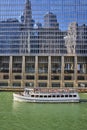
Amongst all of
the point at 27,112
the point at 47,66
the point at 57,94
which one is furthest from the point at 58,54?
the point at 27,112

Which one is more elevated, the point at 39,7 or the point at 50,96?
the point at 39,7

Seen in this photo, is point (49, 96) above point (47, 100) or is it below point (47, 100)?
above

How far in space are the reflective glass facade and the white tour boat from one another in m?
57.4

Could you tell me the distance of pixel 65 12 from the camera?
163m

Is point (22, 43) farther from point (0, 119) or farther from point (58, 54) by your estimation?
point (0, 119)

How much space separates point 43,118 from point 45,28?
9472cm

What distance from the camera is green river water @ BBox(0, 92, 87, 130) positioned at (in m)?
62.6

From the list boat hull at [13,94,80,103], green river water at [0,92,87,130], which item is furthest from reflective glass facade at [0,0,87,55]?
green river water at [0,92,87,130]

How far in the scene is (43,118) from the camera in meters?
71.7

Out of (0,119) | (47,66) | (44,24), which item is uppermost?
(44,24)

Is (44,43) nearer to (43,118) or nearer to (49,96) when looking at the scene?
(49,96)

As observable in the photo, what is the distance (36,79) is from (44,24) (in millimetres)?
22934

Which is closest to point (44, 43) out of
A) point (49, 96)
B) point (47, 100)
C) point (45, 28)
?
point (45, 28)

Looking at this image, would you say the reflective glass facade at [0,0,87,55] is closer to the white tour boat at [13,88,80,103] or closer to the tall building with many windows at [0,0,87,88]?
the tall building with many windows at [0,0,87,88]
